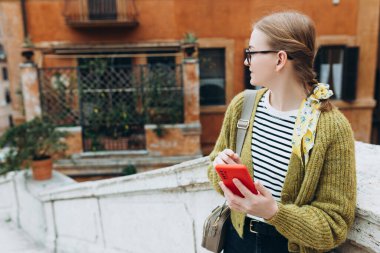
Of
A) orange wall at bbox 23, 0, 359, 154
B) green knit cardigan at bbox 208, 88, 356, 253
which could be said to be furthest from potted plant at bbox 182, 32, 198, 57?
green knit cardigan at bbox 208, 88, 356, 253

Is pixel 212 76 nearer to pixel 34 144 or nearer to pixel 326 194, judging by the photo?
pixel 34 144

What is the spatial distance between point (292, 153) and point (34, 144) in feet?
16.4

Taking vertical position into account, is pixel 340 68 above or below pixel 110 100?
above

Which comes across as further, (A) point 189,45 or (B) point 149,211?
(A) point 189,45

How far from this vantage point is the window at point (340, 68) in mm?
8734

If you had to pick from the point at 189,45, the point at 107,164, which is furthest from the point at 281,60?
the point at 107,164

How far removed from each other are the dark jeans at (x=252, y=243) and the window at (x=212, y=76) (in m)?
7.49

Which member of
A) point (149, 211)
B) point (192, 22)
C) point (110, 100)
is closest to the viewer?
point (149, 211)

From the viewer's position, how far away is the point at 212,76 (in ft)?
29.2

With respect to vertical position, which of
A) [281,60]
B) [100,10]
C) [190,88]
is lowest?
[190,88]

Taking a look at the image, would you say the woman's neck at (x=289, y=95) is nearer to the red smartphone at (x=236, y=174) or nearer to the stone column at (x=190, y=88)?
the red smartphone at (x=236, y=174)

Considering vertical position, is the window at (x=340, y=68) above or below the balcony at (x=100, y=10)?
below

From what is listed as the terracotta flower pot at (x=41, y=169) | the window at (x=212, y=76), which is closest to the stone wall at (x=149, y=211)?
the terracotta flower pot at (x=41, y=169)

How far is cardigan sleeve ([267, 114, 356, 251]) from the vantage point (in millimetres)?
1050
